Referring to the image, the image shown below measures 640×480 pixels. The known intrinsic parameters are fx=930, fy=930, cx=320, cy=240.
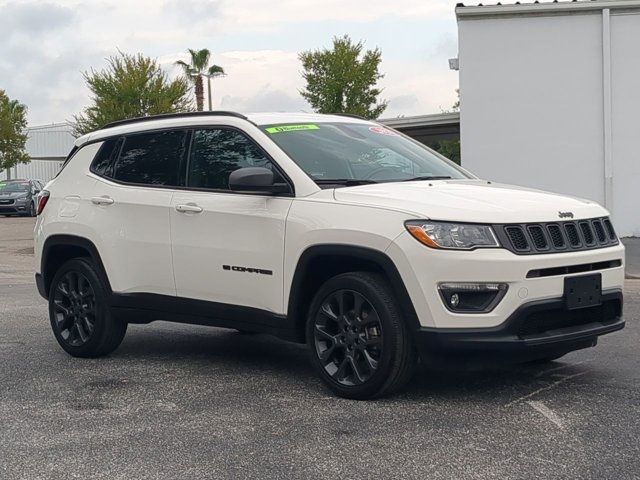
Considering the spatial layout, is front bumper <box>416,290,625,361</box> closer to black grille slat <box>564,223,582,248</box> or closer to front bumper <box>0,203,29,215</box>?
black grille slat <box>564,223,582,248</box>

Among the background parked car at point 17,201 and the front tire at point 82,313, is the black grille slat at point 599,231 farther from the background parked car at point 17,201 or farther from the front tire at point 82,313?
the background parked car at point 17,201

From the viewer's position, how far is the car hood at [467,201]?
5168mm

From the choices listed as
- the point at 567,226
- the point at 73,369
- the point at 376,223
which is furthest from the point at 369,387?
the point at 73,369

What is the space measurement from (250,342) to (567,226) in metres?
3.35

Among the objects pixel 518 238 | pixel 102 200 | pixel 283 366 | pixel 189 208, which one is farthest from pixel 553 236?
pixel 102 200

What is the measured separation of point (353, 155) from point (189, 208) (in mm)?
1182

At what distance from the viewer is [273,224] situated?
588 centimetres

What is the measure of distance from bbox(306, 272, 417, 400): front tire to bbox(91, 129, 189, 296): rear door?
4.58 feet

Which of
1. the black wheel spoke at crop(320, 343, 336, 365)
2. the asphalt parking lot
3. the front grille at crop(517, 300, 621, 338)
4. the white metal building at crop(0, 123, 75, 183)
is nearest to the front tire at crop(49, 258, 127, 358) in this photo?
the asphalt parking lot

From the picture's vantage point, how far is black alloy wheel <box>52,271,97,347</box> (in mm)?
7199

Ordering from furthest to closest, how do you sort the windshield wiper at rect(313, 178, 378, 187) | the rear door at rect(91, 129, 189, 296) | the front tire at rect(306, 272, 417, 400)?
1. the rear door at rect(91, 129, 189, 296)
2. the windshield wiper at rect(313, 178, 378, 187)
3. the front tire at rect(306, 272, 417, 400)

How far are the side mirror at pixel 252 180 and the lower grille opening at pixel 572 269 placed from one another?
68.0 inches

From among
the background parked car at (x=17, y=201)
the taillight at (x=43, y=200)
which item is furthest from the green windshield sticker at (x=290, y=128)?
the background parked car at (x=17, y=201)

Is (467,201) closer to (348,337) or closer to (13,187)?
(348,337)
